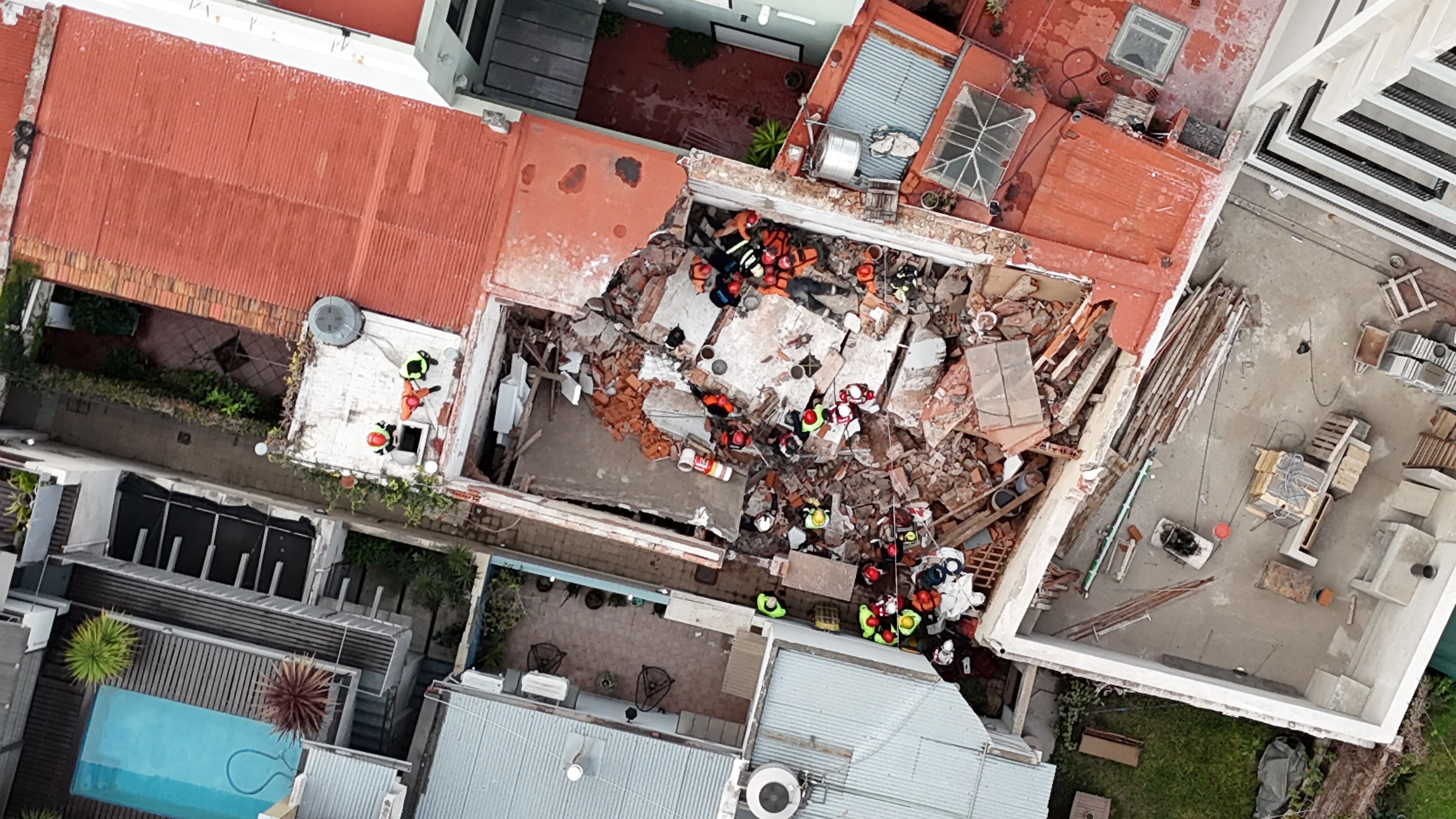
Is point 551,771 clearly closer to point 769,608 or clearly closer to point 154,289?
point 769,608

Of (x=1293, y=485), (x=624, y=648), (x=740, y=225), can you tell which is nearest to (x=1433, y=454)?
(x=1293, y=485)

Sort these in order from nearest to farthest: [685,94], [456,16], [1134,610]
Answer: [456,16]
[685,94]
[1134,610]

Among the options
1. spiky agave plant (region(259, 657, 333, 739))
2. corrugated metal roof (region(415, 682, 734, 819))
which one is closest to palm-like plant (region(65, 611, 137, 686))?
spiky agave plant (region(259, 657, 333, 739))

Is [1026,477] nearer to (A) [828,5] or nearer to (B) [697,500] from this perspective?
(B) [697,500]

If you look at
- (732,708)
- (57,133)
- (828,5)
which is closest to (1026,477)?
(732,708)

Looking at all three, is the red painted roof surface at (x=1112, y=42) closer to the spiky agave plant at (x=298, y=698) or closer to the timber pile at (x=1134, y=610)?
the timber pile at (x=1134, y=610)

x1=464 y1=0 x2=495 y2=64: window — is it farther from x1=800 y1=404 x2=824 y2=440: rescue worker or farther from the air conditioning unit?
the air conditioning unit
